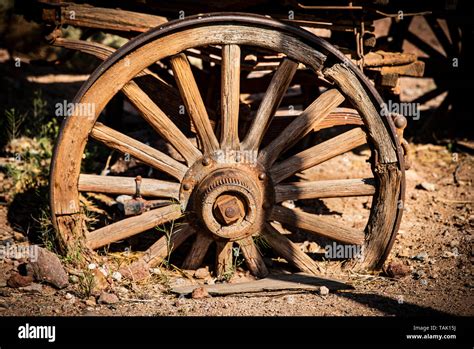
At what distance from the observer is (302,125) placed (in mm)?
3611

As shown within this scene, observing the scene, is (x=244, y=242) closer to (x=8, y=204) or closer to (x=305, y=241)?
(x=305, y=241)

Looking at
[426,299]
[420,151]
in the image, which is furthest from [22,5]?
[420,151]

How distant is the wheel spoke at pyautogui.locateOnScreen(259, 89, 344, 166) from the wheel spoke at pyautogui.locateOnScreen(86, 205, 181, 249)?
2.13ft

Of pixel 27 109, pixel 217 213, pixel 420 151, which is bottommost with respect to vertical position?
pixel 217 213

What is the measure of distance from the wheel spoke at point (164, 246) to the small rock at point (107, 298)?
358 mm

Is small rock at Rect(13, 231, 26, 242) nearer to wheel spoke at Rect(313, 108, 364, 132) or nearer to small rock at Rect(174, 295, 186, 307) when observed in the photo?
small rock at Rect(174, 295, 186, 307)

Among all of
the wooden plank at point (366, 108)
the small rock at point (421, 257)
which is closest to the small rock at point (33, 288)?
the wooden plank at point (366, 108)

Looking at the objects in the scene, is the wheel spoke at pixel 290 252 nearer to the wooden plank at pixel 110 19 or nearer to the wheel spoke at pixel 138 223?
the wheel spoke at pixel 138 223

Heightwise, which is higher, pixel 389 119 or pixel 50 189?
pixel 389 119

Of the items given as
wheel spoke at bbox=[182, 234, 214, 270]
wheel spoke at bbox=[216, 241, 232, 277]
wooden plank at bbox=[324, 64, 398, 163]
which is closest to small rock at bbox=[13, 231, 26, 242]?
wheel spoke at bbox=[182, 234, 214, 270]

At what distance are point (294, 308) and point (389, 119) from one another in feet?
4.10

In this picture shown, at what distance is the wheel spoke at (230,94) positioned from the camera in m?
3.48

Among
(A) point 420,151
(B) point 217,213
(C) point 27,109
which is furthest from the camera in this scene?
(C) point 27,109

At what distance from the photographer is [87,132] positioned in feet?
11.3
